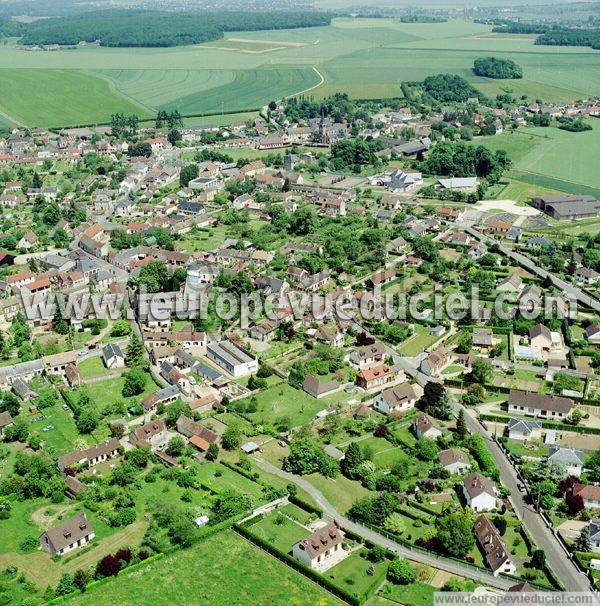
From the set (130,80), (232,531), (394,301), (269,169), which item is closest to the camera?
(232,531)

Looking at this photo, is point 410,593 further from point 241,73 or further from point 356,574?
point 241,73

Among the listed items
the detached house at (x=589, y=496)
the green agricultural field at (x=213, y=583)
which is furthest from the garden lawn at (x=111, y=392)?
the detached house at (x=589, y=496)

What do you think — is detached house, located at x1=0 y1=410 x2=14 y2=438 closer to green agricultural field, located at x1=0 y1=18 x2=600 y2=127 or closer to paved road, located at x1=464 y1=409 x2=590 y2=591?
paved road, located at x1=464 y1=409 x2=590 y2=591

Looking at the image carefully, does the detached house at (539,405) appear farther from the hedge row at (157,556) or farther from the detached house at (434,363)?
the hedge row at (157,556)

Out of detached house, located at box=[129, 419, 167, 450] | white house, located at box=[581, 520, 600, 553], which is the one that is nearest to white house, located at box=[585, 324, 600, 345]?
white house, located at box=[581, 520, 600, 553]

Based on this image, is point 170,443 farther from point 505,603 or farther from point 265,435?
point 505,603

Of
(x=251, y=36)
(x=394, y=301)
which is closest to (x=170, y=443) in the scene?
(x=394, y=301)
